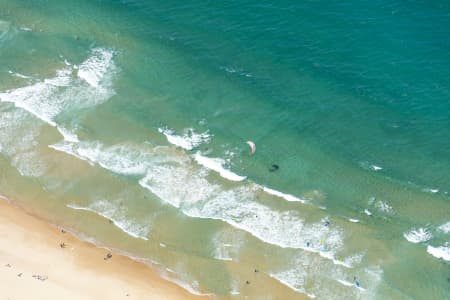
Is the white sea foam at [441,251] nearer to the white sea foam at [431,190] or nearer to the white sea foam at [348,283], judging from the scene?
the white sea foam at [431,190]

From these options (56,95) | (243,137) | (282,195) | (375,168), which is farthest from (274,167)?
(56,95)

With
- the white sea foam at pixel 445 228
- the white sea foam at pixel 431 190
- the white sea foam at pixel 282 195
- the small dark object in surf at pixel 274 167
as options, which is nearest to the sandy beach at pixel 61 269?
the white sea foam at pixel 282 195

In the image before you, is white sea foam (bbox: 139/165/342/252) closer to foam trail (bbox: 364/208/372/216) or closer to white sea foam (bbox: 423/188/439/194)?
foam trail (bbox: 364/208/372/216)

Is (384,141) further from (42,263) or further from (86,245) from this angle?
(42,263)

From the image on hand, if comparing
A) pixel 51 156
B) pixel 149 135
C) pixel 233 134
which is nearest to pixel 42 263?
pixel 51 156

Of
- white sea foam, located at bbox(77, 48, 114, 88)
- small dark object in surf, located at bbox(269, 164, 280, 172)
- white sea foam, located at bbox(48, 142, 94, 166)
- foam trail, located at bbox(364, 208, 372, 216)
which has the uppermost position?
white sea foam, located at bbox(77, 48, 114, 88)

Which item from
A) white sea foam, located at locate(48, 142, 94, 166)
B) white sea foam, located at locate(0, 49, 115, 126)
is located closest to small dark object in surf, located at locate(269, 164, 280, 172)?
white sea foam, located at locate(48, 142, 94, 166)

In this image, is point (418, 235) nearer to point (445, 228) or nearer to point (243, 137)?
point (445, 228)
